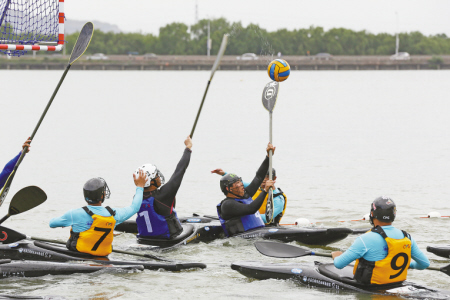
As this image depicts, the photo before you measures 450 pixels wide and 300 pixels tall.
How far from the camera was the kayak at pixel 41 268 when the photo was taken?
9.91 metres

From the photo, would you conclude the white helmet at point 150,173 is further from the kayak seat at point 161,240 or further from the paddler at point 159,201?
the kayak seat at point 161,240

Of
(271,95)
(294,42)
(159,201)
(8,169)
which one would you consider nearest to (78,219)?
(8,169)

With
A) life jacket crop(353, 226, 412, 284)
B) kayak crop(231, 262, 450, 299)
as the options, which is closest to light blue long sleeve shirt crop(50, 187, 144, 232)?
kayak crop(231, 262, 450, 299)

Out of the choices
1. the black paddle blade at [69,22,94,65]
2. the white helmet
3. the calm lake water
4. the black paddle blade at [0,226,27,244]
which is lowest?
the calm lake water

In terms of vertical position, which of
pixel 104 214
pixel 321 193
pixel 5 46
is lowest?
pixel 321 193

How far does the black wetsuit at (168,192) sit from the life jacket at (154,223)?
82 millimetres

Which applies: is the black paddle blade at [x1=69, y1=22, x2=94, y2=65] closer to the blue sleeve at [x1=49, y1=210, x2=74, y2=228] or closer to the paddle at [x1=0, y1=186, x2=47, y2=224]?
the paddle at [x1=0, y1=186, x2=47, y2=224]

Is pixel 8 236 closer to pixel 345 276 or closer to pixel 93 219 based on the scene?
pixel 93 219

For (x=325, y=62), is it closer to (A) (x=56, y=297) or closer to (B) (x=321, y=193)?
(B) (x=321, y=193)

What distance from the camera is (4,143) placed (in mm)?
34344

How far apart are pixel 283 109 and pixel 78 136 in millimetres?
26195

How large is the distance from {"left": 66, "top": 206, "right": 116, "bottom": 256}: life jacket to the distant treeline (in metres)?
136

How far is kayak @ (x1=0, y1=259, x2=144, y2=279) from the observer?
390 inches

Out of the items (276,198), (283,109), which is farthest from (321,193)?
(283,109)
